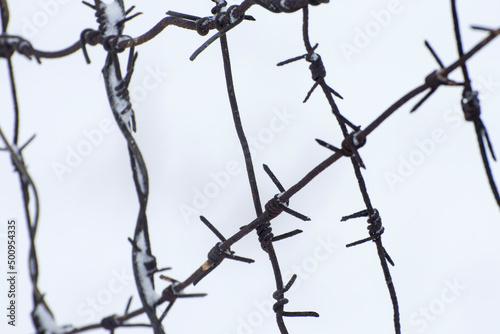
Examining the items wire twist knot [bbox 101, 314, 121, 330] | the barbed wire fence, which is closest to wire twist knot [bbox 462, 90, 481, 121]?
the barbed wire fence

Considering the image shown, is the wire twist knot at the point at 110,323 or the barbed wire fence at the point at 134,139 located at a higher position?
the barbed wire fence at the point at 134,139

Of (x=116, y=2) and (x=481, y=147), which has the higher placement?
(x=116, y=2)

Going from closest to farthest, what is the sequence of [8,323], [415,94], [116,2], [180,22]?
1. [415,94]
2. [116,2]
3. [180,22]
4. [8,323]

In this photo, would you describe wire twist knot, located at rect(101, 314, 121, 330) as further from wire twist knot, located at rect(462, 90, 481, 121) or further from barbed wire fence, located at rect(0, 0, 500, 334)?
wire twist knot, located at rect(462, 90, 481, 121)

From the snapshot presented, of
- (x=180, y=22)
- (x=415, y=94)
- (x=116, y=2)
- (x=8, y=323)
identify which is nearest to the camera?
(x=415, y=94)

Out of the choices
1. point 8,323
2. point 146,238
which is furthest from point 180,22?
point 8,323

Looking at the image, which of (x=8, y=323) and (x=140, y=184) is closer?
(x=140, y=184)

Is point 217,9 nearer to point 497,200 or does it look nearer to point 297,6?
point 297,6

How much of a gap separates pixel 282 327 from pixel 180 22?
0.43m

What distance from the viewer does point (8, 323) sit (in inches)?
43.7

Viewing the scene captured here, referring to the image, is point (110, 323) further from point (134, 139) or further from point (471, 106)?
point (471, 106)

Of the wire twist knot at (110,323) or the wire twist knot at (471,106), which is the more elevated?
the wire twist knot at (471,106)

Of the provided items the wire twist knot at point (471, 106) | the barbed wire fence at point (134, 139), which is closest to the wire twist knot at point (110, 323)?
the barbed wire fence at point (134, 139)

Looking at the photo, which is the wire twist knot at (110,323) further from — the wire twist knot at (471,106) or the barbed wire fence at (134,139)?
the wire twist knot at (471,106)
